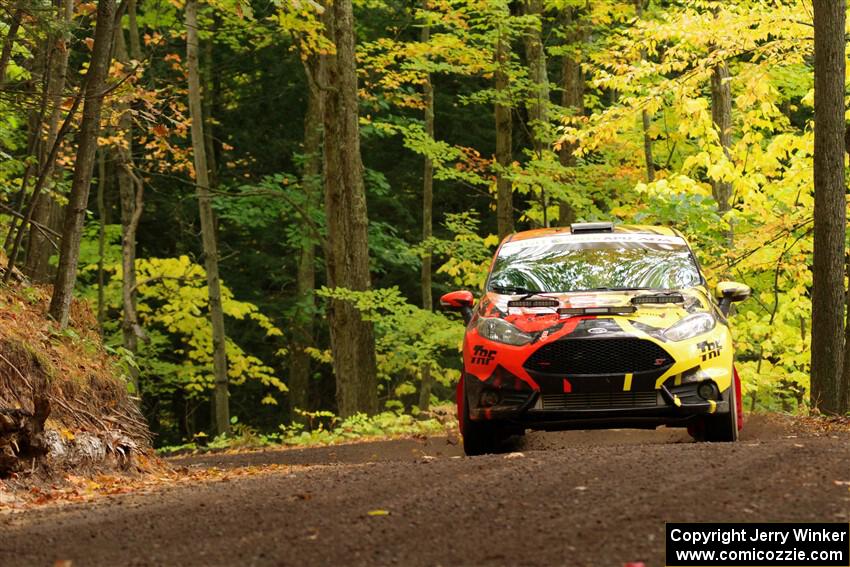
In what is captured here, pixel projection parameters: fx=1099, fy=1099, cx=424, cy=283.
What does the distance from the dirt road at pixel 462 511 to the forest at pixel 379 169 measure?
17.4 ft

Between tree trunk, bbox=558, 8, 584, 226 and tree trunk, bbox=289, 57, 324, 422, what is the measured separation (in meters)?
6.18

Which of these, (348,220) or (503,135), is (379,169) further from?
(348,220)

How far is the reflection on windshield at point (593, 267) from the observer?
32.1 ft

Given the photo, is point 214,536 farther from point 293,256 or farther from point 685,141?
point 293,256

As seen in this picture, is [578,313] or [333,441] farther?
[333,441]

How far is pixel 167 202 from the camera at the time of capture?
3184cm

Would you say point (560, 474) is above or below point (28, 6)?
below

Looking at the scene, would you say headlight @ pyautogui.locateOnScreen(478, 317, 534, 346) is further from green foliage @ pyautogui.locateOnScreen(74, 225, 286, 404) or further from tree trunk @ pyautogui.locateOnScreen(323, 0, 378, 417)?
green foliage @ pyautogui.locateOnScreen(74, 225, 286, 404)

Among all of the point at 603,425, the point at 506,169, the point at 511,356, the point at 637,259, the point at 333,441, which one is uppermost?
the point at 506,169

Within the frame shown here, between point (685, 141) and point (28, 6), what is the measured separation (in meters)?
18.3

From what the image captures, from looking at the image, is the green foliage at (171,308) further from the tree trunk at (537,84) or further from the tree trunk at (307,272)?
the tree trunk at (537,84)

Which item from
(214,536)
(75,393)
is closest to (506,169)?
(75,393)

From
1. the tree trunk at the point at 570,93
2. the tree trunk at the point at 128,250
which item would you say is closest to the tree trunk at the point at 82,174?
the tree trunk at the point at 128,250

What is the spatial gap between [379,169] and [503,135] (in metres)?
10.6
